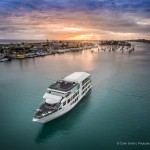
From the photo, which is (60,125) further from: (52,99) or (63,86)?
(63,86)

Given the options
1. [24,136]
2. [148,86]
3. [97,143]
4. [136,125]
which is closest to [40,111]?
[24,136]

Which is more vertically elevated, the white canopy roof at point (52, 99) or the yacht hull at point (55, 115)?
the white canopy roof at point (52, 99)

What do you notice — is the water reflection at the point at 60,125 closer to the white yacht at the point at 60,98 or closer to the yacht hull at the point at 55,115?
the yacht hull at the point at 55,115

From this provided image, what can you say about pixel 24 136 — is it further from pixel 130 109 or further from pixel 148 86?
pixel 148 86

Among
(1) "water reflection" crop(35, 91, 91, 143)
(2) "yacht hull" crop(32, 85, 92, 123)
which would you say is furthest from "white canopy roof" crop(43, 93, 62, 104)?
(1) "water reflection" crop(35, 91, 91, 143)

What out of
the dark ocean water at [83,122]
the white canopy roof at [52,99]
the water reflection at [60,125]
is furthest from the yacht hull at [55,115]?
the white canopy roof at [52,99]

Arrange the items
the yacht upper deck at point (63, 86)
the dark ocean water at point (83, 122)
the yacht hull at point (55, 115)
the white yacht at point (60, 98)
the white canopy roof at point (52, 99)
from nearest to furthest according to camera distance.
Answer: the dark ocean water at point (83, 122)
the yacht hull at point (55, 115)
the white yacht at point (60, 98)
the white canopy roof at point (52, 99)
the yacht upper deck at point (63, 86)

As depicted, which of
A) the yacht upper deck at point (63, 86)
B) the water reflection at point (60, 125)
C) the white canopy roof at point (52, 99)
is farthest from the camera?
the yacht upper deck at point (63, 86)

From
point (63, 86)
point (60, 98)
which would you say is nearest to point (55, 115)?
point (60, 98)

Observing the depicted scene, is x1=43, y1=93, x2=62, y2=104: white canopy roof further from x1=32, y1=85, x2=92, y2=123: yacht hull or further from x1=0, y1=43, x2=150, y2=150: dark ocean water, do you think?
x1=0, y1=43, x2=150, y2=150: dark ocean water
